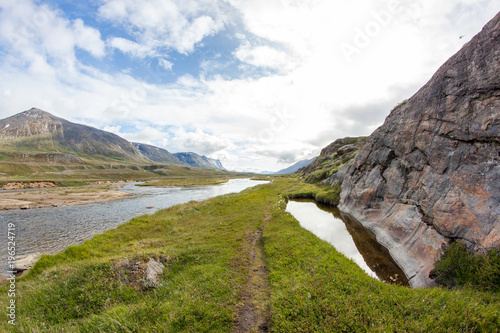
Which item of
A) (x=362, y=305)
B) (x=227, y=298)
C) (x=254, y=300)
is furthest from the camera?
(x=254, y=300)

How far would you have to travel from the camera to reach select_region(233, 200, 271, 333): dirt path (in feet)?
27.9

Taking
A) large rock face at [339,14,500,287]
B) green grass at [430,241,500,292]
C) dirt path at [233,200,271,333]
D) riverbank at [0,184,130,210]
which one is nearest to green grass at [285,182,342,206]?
large rock face at [339,14,500,287]

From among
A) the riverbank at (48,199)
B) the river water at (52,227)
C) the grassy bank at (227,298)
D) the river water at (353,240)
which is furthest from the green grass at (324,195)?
the riverbank at (48,199)

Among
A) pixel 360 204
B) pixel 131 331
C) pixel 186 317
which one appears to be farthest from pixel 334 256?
pixel 360 204

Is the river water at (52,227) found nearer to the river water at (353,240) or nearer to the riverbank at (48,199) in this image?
the riverbank at (48,199)

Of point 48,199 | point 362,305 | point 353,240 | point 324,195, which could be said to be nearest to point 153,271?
point 362,305

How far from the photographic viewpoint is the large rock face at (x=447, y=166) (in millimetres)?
12607

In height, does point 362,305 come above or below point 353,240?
above

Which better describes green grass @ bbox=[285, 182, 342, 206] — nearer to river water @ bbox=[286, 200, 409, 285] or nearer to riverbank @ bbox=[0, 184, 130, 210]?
river water @ bbox=[286, 200, 409, 285]

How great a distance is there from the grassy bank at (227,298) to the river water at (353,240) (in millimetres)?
3454

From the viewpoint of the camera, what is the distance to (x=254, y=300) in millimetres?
10188

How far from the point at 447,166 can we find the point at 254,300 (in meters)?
→ 18.8

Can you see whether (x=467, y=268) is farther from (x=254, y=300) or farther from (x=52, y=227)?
(x=52, y=227)

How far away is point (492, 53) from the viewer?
14102mm
